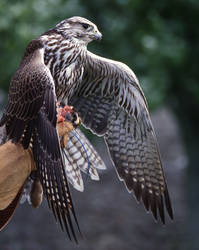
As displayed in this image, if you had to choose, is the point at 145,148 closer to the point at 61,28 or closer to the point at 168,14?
the point at 61,28

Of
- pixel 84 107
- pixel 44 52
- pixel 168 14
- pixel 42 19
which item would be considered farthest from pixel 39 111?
pixel 168 14

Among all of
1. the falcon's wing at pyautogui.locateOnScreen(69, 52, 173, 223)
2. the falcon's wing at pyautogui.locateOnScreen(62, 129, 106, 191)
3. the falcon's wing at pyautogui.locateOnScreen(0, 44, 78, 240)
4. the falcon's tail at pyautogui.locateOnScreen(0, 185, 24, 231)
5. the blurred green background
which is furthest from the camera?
the blurred green background

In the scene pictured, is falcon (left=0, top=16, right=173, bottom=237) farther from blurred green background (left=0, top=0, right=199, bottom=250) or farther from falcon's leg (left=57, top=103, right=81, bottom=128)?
blurred green background (left=0, top=0, right=199, bottom=250)

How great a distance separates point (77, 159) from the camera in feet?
16.1

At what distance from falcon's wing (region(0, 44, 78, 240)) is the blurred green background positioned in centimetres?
249

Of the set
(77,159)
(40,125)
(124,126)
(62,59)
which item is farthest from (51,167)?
(124,126)

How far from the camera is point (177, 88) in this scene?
7777 millimetres

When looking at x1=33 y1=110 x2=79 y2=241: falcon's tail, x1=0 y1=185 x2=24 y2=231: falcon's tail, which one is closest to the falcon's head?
x1=33 y1=110 x2=79 y2=241: falcon's tail

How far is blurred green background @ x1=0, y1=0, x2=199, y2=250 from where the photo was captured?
689 centimetres

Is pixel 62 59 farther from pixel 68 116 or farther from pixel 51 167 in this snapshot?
pixel 51 167

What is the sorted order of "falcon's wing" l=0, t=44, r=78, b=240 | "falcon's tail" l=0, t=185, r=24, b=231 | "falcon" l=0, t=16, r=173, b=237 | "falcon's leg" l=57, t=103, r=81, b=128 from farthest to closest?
"falcon's leg" l=57, t=103, r=81, b=128
"falcon" l=0, t=16, r=173, b=237
"falcon's wing" l=0, t=44, r=78, b=240
"falcon's tail" l=0, t=185, r=24, b=231

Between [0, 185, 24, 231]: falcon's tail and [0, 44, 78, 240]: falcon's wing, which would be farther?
[0, 44, 78, 240]: falcon's wing

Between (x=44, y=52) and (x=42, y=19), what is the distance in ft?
7.77

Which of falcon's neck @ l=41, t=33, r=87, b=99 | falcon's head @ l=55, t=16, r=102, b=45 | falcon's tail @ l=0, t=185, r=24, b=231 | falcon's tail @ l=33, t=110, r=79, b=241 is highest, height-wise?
falcon's head @ l=55, t=16, r=102, b=45
